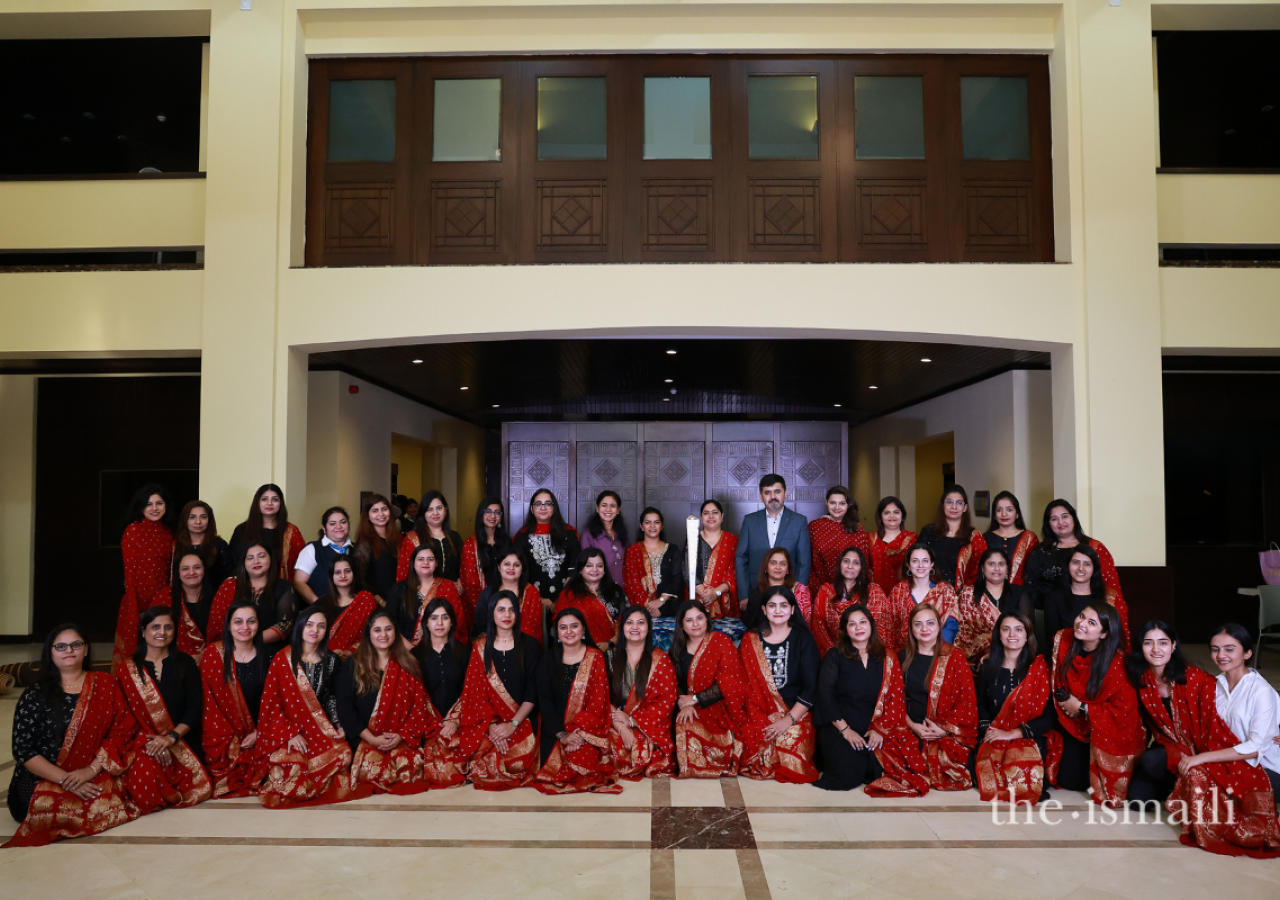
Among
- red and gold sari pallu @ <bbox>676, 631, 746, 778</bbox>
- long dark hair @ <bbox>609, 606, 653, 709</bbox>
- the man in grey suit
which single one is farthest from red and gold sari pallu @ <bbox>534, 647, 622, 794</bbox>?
the man in grey suit

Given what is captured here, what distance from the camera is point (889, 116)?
5859 millimetres

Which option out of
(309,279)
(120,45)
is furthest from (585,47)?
(120,45)

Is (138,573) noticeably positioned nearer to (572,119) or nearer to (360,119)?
(360,119)

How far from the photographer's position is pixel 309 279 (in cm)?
569

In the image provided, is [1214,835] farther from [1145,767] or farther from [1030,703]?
[1030,703]

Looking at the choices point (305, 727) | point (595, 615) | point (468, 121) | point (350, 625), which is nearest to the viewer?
point (305, 727)

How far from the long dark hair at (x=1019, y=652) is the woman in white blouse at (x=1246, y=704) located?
0.71 m

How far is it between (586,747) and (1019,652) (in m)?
2.04

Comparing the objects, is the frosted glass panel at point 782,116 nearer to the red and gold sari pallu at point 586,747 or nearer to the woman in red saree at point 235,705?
the red and gold sari pallu at point 586,747

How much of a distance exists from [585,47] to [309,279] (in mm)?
2415

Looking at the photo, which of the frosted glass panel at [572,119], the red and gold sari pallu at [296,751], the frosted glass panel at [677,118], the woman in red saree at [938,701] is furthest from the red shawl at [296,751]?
the frosted glass panel at [677,118]

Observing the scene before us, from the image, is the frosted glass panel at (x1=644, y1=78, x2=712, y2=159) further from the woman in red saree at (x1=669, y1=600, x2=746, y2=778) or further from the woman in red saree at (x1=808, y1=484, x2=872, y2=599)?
the woman in red saree at (x1=669, y1=600, x2=746, y2=778)

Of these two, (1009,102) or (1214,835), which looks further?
(1009,102)

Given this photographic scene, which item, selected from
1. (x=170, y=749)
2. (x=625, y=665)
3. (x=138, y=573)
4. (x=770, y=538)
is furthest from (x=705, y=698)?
(x=138, y=573)
